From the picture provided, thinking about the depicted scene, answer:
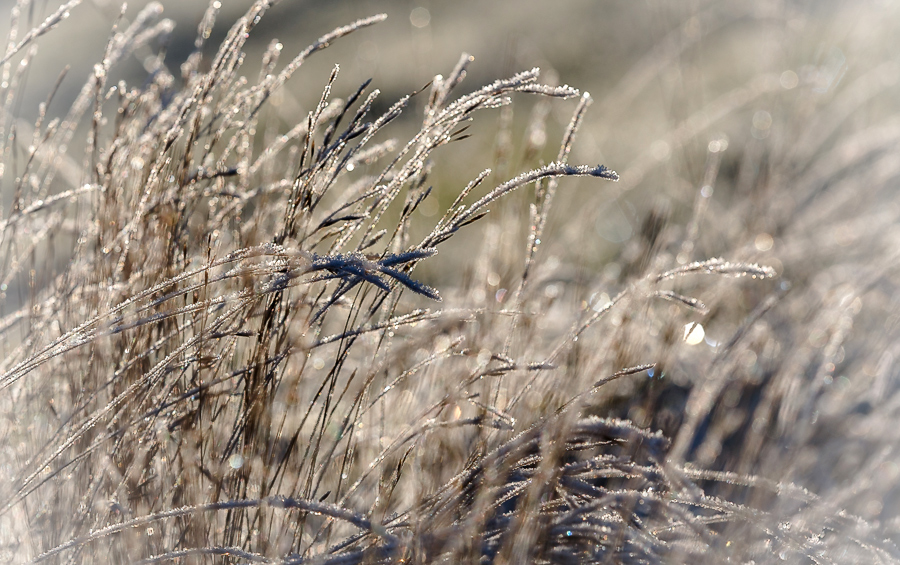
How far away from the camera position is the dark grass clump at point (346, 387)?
3.22 feet

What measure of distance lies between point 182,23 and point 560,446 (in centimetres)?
1282

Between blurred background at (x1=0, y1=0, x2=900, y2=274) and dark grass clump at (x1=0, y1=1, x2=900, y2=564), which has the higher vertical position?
blurred background at (x1=0, y1=0, x2=900, y2=274)

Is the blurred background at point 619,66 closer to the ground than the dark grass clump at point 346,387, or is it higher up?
higher up

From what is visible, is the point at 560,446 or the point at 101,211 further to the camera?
the point at 101,211

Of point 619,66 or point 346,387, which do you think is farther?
point 619,66

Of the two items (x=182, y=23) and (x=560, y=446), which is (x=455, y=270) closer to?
(x=560, y=446)

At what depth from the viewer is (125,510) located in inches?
38.5

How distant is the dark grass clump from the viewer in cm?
98

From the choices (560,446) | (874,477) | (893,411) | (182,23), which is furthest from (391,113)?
(182,23)

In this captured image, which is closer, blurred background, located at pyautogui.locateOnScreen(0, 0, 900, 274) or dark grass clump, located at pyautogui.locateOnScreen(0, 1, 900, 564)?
dark grass clump, located at pyautogui.locateOnScreen(0, 1, 900, 564)

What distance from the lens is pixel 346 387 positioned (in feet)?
3.29

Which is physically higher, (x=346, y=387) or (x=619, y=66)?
(x=619, y=66)

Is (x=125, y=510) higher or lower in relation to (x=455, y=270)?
lower

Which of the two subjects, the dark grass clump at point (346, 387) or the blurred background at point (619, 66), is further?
the blurred background at point (619, 66)
